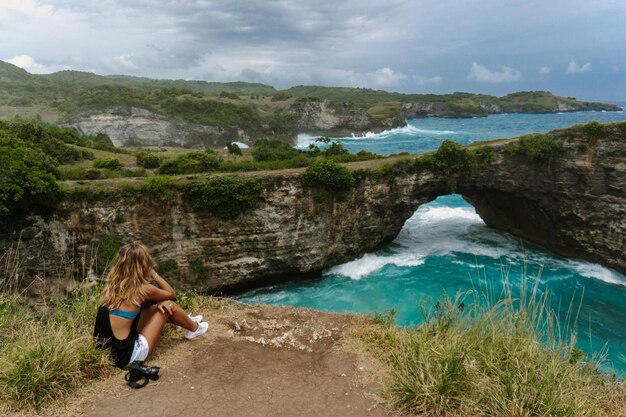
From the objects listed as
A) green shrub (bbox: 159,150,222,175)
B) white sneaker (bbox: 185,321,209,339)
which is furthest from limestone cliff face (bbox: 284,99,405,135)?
white sneaker (bbox: 185,321,209,339)

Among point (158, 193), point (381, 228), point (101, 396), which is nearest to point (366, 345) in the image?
point (101, 396)

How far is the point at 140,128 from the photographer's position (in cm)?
6744

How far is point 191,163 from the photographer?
2381cm

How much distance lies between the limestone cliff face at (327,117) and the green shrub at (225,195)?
75.1 meters

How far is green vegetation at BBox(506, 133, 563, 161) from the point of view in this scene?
78.1ft

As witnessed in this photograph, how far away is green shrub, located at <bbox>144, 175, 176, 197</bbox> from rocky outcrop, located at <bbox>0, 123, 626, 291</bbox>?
31 centimetres

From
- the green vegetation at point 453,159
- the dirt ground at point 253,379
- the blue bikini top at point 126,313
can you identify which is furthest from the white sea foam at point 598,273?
the blue bikini top at point 126,313

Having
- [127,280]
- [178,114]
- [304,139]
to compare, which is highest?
[178,114]

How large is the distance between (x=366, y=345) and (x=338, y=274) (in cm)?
1700

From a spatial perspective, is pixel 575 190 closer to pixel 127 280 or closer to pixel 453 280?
pixel 453 280

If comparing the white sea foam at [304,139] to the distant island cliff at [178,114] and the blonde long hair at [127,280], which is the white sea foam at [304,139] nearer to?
the distant island cliff at [178,114]

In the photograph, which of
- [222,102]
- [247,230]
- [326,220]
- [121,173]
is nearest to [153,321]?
[247,230]

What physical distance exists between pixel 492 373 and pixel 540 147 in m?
22.5

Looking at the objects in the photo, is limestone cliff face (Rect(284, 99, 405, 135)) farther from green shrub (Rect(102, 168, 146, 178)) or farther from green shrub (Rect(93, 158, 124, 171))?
green shrub (Rect(102, 168, 146, 178))
